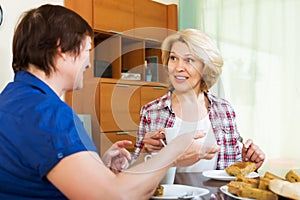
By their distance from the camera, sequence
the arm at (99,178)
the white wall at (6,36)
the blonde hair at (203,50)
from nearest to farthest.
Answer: the arm at (99,178) < the blonde hair at (203,50) < the white wall at (6,36)

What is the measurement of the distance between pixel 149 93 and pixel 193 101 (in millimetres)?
1246

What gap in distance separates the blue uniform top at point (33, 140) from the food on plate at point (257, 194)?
350 millimetres

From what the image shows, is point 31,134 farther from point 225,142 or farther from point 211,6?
point 211,6

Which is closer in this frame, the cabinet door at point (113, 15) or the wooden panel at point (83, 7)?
the wooden panel at point (83, 7)

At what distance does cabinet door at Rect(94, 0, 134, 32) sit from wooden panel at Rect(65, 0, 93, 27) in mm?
44

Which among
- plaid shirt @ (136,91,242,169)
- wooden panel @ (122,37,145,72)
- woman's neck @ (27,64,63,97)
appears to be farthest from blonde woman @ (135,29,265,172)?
wooden panel @ (122,37,145,72)

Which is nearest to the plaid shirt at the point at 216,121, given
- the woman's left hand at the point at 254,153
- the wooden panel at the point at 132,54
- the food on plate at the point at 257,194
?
the woman's left hand at the point at 254,153

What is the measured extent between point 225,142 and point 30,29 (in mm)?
1209

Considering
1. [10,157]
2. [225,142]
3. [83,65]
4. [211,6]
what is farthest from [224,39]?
[10,157]

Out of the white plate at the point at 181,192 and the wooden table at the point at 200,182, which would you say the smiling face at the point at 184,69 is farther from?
the white plate at the point at 181,192

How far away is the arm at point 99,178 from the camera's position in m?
0.76

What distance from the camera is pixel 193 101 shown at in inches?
80.2

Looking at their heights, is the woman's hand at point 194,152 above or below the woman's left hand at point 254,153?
above

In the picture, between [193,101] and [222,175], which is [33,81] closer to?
[222,175]
